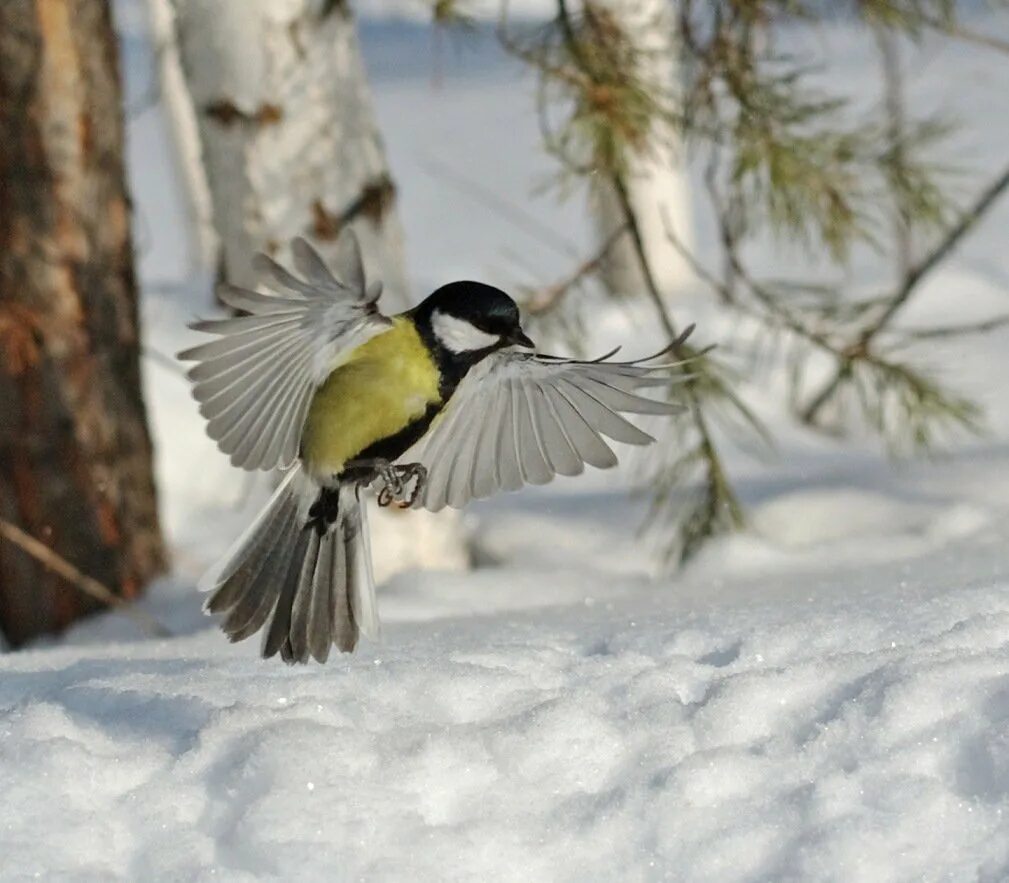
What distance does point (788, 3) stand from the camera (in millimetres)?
2859

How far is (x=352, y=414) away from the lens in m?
2.00

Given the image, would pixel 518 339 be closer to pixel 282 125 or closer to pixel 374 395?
pixel 374 395

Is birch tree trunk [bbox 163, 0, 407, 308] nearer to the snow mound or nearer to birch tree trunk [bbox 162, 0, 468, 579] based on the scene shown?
birch tree trunk [bbox 162, 0, 468, 579]

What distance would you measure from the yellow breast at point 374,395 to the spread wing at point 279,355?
1.1 inches

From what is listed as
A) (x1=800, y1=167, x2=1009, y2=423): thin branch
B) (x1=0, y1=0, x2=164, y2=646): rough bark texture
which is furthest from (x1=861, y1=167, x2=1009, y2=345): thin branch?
(x1=0, y1=0, x2=164, y2=646): rough bark texture

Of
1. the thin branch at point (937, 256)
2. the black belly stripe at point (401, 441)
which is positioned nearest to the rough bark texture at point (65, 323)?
the black belly stripe at point (401, 441)

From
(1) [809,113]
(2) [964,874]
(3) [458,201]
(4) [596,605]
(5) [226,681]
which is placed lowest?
(3) [458,201]

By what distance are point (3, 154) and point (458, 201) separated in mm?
8704

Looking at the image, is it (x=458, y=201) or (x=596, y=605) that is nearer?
(x=596, y=605)

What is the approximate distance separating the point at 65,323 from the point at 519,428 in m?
1.46

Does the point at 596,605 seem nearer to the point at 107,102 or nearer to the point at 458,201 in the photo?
the point at 107,102

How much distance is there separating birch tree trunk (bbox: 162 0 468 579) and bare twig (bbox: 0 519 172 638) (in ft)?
1.75

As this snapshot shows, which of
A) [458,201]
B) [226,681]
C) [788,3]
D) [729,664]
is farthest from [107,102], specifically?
[458,201]

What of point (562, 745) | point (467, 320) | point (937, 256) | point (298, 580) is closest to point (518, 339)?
point (467, 320)
